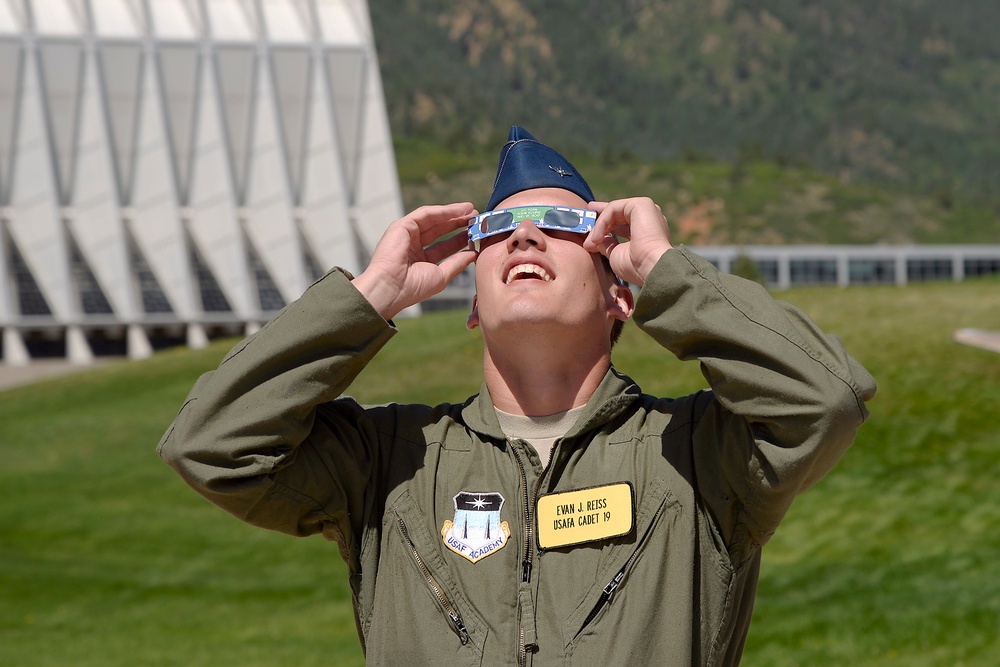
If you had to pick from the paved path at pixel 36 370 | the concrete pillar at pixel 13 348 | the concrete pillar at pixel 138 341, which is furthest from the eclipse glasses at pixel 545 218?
the concrete pillar at pixel 13 348

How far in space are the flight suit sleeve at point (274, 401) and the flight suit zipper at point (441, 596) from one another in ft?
1.15

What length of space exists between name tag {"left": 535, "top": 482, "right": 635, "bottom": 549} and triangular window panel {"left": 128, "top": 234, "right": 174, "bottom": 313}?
168ft

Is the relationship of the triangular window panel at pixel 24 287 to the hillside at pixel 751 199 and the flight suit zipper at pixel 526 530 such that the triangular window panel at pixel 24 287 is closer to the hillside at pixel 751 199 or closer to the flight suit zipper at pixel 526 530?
the flight suit zipper at pixel 526 530

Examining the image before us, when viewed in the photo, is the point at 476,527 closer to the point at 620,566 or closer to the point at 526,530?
the point at 526,530

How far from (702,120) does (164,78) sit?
463 ft

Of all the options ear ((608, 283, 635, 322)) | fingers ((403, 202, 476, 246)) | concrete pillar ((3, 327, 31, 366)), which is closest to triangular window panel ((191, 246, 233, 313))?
concrete pillar ((3, 327, 31, 366))

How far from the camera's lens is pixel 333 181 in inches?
2141

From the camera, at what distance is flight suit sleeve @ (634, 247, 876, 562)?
2979 millimetres

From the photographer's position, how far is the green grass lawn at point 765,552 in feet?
40.3

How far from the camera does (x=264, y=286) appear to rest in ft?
177

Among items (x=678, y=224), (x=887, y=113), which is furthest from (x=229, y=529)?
(x=887, y=113)

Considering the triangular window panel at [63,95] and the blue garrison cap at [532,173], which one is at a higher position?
the triangular window panel at [63,95]

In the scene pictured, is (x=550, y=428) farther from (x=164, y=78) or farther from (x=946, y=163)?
(x=946, y=163)

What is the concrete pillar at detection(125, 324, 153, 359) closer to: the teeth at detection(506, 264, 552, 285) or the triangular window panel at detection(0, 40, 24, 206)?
the triangular window panel at detection(0, 40, 24, 206)
